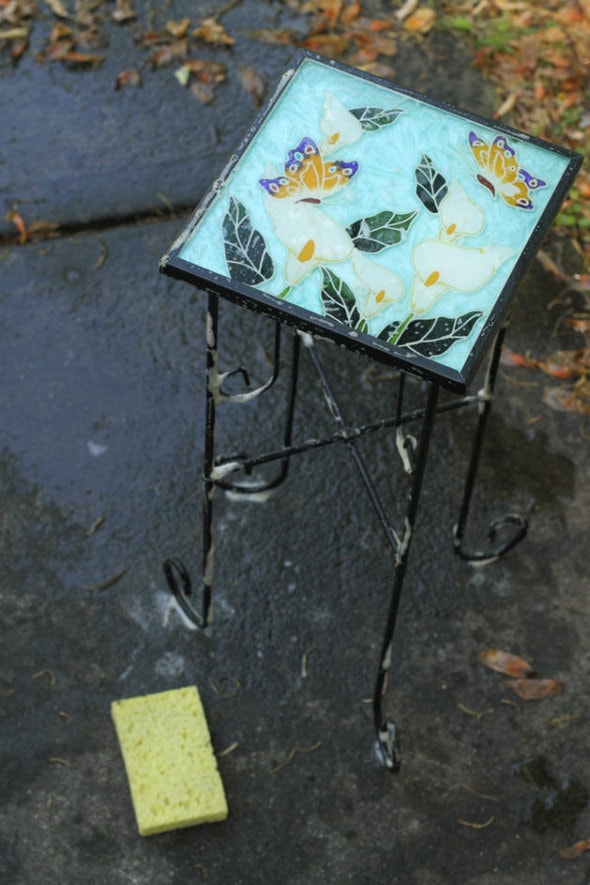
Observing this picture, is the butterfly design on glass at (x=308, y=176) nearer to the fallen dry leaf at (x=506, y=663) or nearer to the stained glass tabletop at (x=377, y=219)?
the stained glass tabletop at (x=377, y=219)

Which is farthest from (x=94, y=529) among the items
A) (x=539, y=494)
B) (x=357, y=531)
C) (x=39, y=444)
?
(x=539, y=494)

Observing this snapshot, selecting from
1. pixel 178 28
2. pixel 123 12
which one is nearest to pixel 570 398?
pixel 178 28

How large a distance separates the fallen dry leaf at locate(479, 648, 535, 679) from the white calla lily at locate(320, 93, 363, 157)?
159cm

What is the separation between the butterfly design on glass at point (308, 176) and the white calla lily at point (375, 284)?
198 millimetres

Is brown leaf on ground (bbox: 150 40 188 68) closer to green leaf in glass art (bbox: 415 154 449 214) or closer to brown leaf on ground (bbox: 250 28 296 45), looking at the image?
brown leaf on ground (bbox: 250 28 296 45)

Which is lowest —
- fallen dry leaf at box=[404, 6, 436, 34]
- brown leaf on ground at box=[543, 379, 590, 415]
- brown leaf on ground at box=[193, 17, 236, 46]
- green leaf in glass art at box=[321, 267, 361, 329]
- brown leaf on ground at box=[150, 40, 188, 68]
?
brown leaf on ground at box=[543, 379, 590, 415]

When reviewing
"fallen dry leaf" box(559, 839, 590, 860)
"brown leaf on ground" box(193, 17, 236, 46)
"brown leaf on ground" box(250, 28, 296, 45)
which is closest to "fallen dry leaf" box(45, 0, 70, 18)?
"brown leaf on ground" box(193, 17, 236, 46)

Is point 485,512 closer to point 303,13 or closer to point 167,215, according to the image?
point 167,215

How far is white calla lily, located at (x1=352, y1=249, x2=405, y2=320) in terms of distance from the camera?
2605 mm

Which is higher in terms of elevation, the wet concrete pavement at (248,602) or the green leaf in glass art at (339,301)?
the green leaf in glass art at (339,301)

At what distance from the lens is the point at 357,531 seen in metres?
3.87

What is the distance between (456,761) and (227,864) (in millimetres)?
698

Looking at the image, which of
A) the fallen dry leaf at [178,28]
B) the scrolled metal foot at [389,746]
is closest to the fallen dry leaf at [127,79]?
the fallen dry leaf at [178,28]

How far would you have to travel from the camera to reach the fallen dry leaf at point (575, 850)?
3.33m
